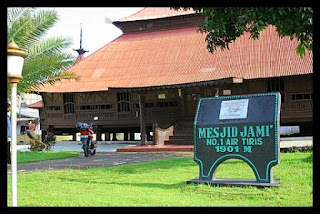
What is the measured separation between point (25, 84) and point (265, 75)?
918 centimetres

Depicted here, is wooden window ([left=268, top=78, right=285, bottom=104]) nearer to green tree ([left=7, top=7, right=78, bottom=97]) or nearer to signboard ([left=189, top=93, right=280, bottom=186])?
green tree ([left=7, top=7, right=78, bottom=97])

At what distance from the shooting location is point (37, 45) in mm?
13055

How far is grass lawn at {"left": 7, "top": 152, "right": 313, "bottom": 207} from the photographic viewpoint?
6.00 m

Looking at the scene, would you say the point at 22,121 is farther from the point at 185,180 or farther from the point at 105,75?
the point at 185,180

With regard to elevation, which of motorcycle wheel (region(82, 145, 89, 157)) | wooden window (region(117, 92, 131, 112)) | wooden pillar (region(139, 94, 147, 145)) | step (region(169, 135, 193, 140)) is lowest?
motorcycle wheel (region(82, 145, 89, 157))

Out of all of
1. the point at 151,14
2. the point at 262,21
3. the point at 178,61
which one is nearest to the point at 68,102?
the point at 178,61

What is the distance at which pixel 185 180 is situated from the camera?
26.3 feet

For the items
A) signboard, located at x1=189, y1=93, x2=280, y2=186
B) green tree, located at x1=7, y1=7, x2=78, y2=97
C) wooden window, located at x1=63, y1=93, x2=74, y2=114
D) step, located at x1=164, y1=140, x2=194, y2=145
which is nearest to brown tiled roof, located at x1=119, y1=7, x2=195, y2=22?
wooden window, located at x1=63, y1=93, x2=74, y2=114

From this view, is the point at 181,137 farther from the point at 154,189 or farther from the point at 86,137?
the point at 154,189

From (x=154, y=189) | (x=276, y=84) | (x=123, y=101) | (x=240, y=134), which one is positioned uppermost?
(x=276, y=84)

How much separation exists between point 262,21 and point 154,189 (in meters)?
3.37

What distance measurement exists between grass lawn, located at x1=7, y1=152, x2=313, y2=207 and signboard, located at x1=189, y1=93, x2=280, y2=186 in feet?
1.45
